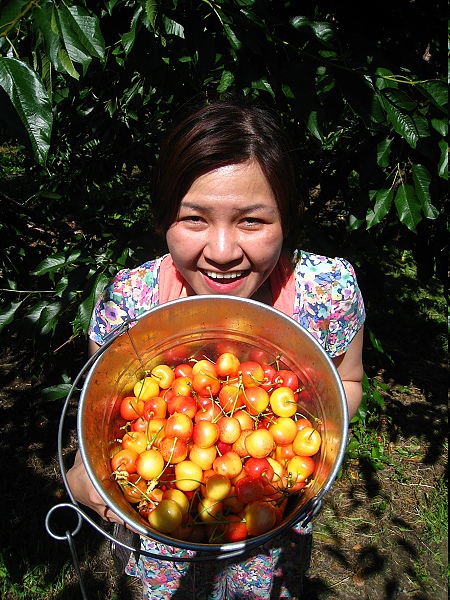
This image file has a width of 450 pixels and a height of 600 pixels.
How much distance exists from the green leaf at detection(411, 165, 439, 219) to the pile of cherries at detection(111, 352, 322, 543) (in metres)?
0.72

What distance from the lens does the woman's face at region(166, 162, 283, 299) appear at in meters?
1.34

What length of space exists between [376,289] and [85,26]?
1.76m

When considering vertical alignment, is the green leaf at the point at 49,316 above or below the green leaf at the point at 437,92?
below

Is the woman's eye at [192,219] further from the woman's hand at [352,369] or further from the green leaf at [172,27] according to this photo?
the woman's hand at [352,369]

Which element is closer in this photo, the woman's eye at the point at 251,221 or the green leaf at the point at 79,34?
the green leaf at the point at 79,34

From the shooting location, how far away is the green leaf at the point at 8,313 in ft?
6.34

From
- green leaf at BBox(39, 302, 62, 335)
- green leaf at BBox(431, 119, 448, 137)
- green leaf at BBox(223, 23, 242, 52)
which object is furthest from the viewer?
green leaf at BBox(39, 302, 62, 335)

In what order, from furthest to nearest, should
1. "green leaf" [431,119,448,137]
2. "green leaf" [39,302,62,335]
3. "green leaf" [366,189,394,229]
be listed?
"green leaf" [39,302,62,335]
"green leaf" [366,189,394,229]
"green leaf" [431,119,448,137]

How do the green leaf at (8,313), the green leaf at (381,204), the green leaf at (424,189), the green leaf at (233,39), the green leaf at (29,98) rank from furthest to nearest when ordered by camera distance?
the green leaf at (8,313) < the green leaf at (381,204) < the green leaf at (424,189) < the green leaf at (233,39) < the green leaf at (29,98)

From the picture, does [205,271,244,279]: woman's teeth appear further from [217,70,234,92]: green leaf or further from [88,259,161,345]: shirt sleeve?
[217,70,234,92]: green leaf

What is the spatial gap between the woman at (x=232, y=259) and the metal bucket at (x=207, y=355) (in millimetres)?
121

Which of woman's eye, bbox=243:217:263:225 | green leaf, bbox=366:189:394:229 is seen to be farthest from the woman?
green leaf, bbox=366:189:394:229

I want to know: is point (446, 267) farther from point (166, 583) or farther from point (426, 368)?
point (426, 368)

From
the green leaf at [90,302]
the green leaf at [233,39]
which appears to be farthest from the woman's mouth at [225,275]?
the green leaf at [233,39]
